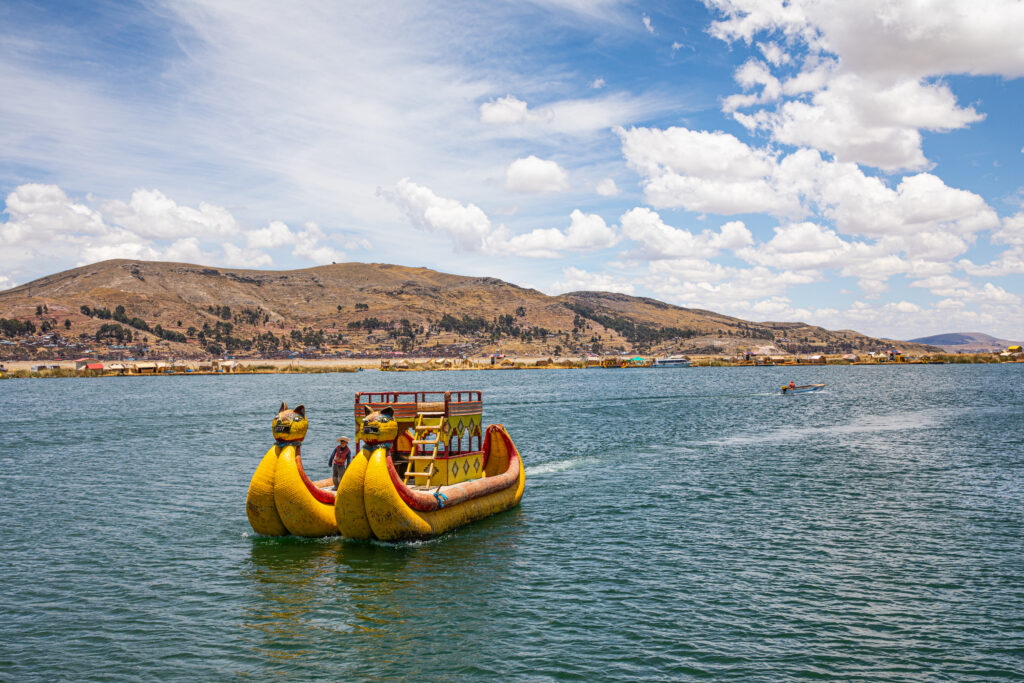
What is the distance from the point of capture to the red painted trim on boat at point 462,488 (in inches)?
906

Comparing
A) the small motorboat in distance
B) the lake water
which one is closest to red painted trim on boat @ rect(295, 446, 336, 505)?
the lake water

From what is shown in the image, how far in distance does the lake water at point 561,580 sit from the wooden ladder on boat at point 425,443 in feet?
8.97

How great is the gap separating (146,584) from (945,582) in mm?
25214

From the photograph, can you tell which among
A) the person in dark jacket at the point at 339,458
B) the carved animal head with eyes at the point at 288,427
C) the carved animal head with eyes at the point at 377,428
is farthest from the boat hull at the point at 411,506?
the person in dark jacket at the point at 339,458

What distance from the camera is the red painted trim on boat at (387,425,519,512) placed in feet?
75.5

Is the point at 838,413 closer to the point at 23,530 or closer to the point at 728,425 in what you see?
the point at 728,425

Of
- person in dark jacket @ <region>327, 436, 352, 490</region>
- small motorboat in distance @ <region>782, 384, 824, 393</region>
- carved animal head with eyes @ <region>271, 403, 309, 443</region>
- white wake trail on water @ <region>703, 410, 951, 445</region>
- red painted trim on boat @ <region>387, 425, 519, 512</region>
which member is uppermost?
carved animal head with eyes @ <region>271, 403, 309, 443</region>

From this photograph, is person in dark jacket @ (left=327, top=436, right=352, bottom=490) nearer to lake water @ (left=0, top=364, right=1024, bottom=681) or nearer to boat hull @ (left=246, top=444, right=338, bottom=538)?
boat hull @ (left=246, top=444, right=338, bottom=538)

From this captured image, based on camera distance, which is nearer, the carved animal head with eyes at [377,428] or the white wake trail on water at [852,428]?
the carved animal head with eyes at [377,428]

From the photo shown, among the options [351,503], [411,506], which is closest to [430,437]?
[411,506]

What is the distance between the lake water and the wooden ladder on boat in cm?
273

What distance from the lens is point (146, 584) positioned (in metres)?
20.9

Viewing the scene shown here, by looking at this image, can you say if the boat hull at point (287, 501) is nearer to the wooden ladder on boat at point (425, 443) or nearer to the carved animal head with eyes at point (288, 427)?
the carved animal head with eyes at point (288, 427)

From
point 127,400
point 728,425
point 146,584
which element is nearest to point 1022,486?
point 728,425
